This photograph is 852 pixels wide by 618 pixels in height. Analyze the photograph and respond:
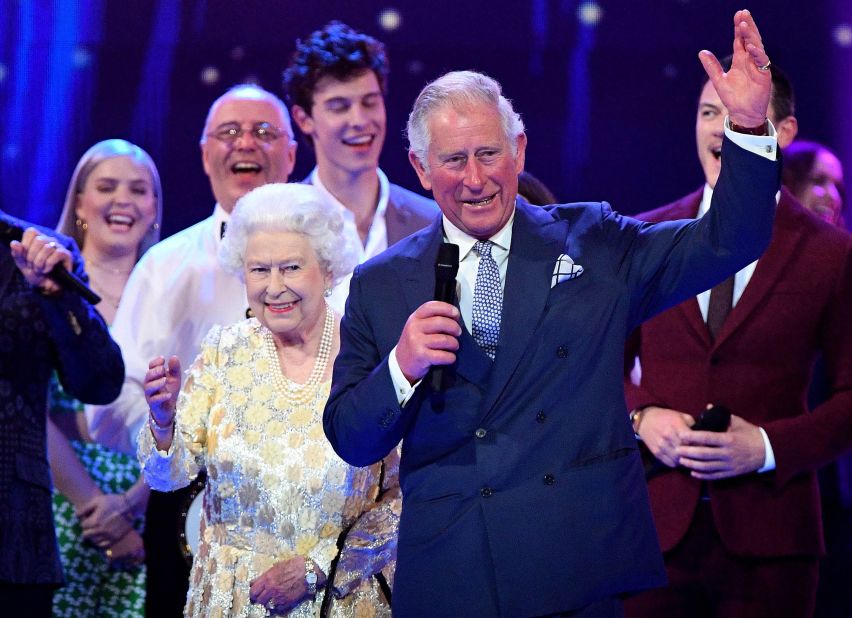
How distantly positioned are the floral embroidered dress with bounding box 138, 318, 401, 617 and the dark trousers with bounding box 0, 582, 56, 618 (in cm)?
49

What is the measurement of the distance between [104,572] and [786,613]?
2.24m

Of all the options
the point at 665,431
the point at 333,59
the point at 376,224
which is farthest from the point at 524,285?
the point at 333,59

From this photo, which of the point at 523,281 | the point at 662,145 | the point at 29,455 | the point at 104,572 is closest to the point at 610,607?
the point at 523,281

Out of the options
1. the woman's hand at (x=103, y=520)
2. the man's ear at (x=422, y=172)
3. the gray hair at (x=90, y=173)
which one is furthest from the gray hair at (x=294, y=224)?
the gray hair at (x=90, y=173)

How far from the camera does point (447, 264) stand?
6.68 ft

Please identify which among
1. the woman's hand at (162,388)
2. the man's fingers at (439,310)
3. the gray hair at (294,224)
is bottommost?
the woman's hand at (162,388)

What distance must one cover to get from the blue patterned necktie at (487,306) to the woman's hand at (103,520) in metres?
2.16

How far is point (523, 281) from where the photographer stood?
224 centimetres

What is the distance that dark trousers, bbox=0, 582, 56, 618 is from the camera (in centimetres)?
308

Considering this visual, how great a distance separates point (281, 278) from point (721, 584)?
1.36m

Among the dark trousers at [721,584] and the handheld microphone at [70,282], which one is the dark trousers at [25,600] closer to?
the handheld microphone at [70,282]

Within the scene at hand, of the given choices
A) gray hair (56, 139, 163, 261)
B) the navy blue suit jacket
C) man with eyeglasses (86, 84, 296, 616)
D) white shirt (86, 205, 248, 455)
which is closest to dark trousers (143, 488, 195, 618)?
man with eyeglasses (86, 84, 296, 616)

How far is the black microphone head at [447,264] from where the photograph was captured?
6.66 feet

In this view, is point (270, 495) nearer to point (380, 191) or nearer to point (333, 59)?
point (380, 191)
